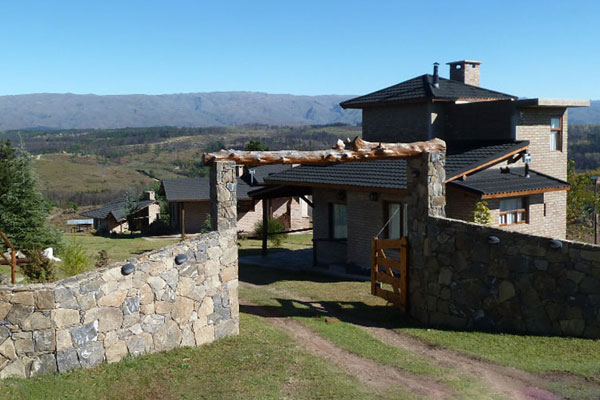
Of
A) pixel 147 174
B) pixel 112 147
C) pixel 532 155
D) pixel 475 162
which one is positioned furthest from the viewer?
pixel 112 147

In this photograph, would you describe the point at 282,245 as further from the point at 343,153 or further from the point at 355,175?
the point at 343,153

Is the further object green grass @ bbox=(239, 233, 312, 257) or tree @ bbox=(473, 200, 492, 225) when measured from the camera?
green grass @ bbox=(239, 233, 312, 257)

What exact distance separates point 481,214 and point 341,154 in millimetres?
6070

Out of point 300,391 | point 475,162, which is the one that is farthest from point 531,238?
point 475,162

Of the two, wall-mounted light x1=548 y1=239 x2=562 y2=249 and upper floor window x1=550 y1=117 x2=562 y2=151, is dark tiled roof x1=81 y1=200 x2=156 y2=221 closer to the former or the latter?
upper floor window x1=550 y1=117 x2=562 y2=151

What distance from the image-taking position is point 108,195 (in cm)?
8500

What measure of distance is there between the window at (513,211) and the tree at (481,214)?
53.2 inches

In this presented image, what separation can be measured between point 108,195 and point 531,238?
8090cm

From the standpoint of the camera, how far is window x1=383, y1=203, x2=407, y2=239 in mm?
17344

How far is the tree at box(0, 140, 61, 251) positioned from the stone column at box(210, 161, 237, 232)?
13.5m

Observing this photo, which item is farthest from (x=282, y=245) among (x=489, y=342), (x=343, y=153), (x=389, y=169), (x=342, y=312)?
(x=489, y=342)

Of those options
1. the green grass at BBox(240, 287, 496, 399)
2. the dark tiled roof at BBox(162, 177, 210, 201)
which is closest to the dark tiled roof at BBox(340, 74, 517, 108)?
the green grass at BBox(240, 287, 496, 399)

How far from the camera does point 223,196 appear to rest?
1086 cm

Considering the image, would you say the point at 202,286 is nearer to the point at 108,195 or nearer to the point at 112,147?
the point at 108,195
